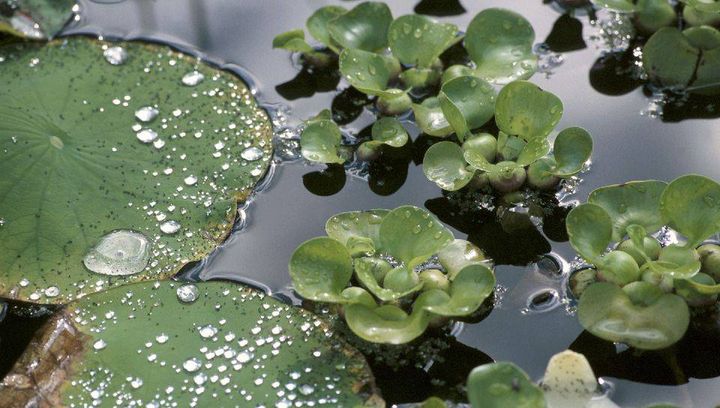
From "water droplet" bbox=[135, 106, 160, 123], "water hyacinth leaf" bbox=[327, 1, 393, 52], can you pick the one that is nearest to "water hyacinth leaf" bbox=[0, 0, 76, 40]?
"water droplet" bbox=[135, 106, 160, 123]

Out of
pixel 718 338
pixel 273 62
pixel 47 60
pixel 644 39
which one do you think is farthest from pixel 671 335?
pixel 47 60

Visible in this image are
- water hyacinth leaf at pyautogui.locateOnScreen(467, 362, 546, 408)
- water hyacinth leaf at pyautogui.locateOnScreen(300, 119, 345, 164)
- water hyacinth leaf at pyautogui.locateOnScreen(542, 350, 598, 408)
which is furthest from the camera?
water hyacinth leaf at pyautogui.locateOnScreen(300, 119, 345, 164)

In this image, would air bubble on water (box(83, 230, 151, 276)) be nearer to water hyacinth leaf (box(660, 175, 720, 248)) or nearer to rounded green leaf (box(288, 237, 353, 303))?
rounded green leaf (box(288, 237, 353, 303))

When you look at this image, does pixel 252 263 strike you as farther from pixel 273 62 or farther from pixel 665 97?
pixel 665 97

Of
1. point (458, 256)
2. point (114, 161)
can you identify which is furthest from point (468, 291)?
point (114, 161)

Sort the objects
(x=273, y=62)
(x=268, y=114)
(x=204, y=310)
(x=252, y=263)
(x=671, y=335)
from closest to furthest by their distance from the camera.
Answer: (x=671, y=335) → (x=204, y=310) → (x=252, y=263) → (x=268, y=114) → (x=273, y=62)

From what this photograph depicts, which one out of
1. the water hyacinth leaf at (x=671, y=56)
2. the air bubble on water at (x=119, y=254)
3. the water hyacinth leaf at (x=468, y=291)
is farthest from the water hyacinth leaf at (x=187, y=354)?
the water hyacinth leaf at (x=671, y=56)

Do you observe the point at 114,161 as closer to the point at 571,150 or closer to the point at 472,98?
the point at 472,98
